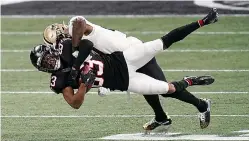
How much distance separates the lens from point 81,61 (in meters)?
9.89

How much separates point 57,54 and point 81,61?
26 cm

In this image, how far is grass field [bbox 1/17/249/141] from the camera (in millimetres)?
10820

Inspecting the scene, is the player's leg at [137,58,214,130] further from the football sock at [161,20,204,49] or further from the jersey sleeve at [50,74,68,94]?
the jersey sleeve at [50,74,68,94]

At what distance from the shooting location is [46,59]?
32.5 ft

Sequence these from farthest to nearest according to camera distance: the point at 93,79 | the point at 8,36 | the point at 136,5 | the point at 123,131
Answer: the point at 136,5 < the point at 8,36 < the point at 123,131 < the point at 93,79

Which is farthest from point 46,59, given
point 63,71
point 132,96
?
point 132,96

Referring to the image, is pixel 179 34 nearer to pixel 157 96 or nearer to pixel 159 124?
pixel 157 96

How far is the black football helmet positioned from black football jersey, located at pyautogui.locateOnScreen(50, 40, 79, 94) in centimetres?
6

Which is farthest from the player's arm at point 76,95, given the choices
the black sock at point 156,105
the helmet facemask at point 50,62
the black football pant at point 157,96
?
the black sock at point 156,105

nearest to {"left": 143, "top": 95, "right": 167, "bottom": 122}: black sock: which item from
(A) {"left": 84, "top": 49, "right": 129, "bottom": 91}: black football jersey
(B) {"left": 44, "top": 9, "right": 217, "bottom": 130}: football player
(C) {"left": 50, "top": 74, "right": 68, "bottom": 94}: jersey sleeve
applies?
(B) {"left": 44, "top": 9, "right": 217, "bottom": 130}: football player

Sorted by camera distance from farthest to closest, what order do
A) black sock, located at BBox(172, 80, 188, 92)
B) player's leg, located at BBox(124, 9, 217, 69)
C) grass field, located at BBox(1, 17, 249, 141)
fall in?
1. grass field, located at BBox(1, 17, 249, 141)
2. black sock, located at BBox(172, 80, 188, 92)
3. player's leg, located at BBox(124, 9, 217, 69)

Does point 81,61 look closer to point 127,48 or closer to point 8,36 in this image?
point 127,48

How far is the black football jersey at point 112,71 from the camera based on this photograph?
1007 centimetres

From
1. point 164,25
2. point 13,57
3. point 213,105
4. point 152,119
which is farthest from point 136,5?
point 152,119
